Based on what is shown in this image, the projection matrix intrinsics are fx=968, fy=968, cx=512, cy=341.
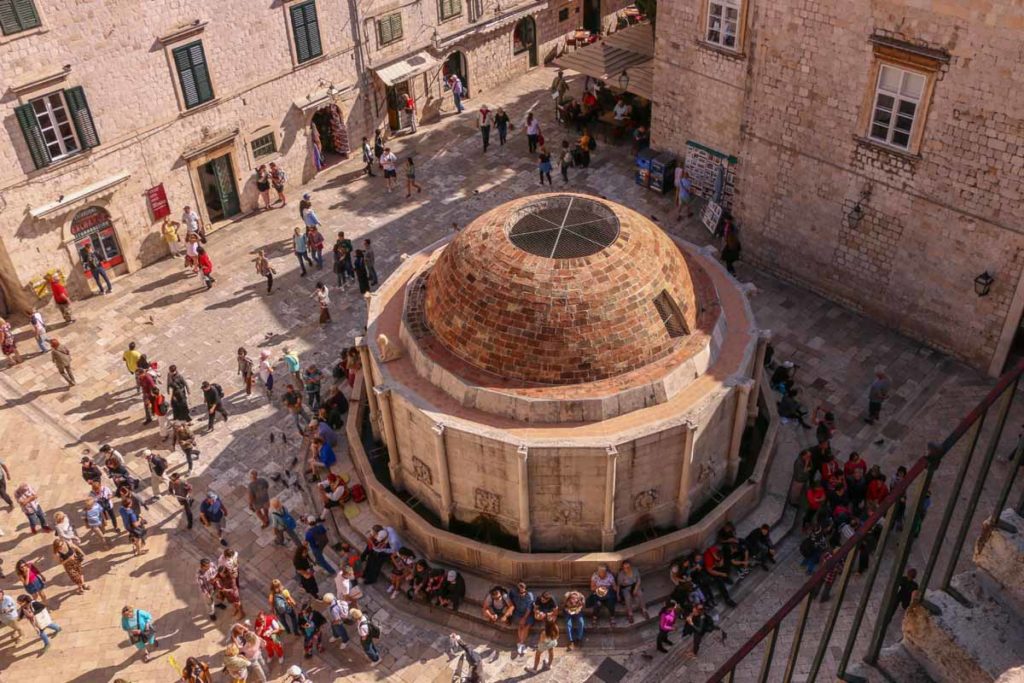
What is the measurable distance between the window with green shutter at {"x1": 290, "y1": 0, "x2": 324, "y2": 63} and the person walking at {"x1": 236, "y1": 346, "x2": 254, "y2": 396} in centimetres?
1137

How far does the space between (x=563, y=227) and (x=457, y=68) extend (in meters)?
19.9

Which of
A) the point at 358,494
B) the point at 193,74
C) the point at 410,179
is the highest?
the point at 193,74

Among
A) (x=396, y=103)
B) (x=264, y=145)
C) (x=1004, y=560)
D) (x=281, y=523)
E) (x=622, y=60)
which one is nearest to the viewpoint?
(x=1004, y=560)

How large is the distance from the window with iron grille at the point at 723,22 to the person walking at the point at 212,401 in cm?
1675

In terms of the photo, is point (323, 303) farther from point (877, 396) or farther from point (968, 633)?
point (968, 633)

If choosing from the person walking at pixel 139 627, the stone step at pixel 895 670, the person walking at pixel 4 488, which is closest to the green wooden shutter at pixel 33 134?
the person walking at pixel 4 488

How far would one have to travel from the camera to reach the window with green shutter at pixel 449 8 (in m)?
35.2

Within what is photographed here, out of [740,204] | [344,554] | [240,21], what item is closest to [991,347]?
[740,204]

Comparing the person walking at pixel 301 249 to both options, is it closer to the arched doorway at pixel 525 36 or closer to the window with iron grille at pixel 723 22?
the window with iron grille at pixel 723 22

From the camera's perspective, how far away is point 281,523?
2089 centimetres

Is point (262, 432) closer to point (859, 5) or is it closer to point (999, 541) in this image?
point (859, 5)

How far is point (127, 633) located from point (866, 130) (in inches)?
819

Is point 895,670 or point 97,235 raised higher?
point 895,670

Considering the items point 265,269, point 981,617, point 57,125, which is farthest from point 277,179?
point 981,617
